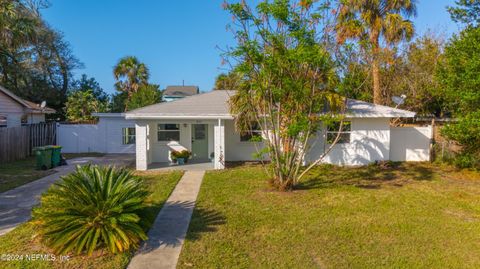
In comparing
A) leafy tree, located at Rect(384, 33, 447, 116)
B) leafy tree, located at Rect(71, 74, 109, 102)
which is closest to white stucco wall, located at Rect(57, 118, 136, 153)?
leafy tree, located at Rect(71, 74, 109, 102)

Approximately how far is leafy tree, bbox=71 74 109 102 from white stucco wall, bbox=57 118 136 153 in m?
14.3

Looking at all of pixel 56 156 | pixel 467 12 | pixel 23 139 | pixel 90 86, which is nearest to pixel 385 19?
pixel 467 12

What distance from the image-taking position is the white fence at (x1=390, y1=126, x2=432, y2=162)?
1486 cm

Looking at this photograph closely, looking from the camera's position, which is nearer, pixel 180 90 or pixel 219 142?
pixel 219 142

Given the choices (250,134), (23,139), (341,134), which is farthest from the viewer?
(23,139)

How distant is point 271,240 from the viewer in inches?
221

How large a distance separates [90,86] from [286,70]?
3029 cm

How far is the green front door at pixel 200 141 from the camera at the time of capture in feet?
49.8

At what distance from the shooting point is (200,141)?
1548 centimetres

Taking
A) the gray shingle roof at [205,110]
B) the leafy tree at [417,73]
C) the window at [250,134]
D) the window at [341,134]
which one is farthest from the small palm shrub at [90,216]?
the leafy tree at [417,73]

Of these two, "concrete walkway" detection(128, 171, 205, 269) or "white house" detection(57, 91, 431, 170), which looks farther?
"white house" detection(57, 91, 431, 170)

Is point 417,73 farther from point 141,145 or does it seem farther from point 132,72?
point 132,72

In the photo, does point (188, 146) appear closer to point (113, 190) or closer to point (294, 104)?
point (294, 104)

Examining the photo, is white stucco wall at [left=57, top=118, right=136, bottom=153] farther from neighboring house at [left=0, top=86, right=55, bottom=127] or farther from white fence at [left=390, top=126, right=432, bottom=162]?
white fence at [left=390, top=126, right=432, bottom=162]
